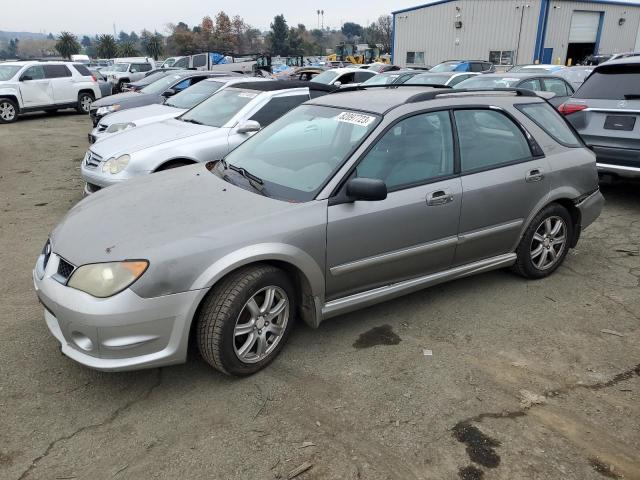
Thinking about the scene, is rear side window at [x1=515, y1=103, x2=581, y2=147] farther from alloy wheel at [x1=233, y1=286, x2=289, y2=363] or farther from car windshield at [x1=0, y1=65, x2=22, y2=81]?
car windshield at [x1=0, y1=65, x2=22, y2=81]

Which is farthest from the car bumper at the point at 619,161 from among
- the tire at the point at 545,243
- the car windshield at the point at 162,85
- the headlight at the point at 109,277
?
the car windshield at the point at 162,85

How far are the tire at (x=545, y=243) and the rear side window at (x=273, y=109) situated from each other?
12.4ft

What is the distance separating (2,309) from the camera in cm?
386

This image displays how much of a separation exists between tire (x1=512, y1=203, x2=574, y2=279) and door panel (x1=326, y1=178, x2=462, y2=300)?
873 mm

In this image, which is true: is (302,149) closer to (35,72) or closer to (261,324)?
(261,324)

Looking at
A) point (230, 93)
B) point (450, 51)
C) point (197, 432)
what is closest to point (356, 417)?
point (197, 432)

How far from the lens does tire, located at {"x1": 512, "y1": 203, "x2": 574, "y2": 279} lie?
4194 mm

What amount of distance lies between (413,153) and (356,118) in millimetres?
476

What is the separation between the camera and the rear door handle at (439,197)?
11.5ft

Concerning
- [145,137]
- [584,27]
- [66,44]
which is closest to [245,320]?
[145,137]

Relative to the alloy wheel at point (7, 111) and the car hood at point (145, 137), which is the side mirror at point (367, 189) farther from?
the alloy wheel at point (7, 111)

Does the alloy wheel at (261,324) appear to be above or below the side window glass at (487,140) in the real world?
below

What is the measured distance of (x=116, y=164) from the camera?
222 inches

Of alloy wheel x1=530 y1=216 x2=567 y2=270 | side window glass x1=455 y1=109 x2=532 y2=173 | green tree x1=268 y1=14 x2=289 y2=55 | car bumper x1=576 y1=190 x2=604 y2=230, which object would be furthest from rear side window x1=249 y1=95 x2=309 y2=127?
green tree x1=268 y1=14 x2=289 y2=55
